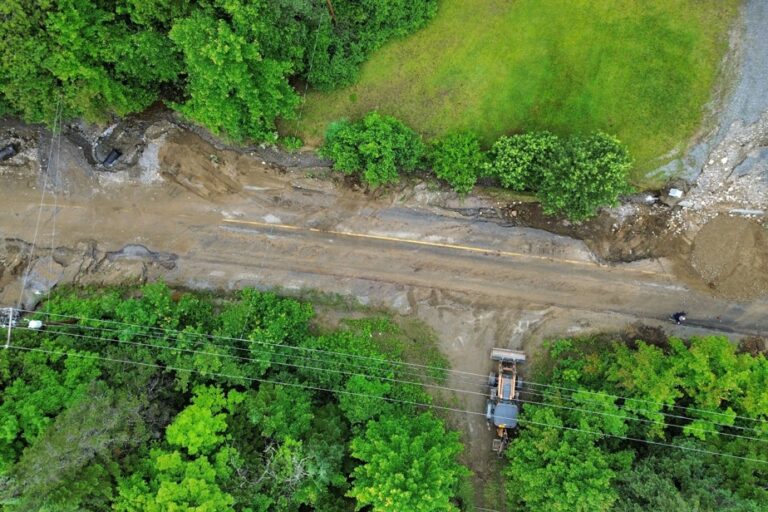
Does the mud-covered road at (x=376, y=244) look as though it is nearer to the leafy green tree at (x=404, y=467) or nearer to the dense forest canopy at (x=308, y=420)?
the dense forest canopy at (x=308, y=420)

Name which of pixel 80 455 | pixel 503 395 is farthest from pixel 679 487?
pixel 80 455

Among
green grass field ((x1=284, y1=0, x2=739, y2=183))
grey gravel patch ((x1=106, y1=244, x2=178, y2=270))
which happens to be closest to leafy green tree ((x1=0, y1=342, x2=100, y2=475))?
grey gravel patch ((x1=106, y1=244, x2=178, y2=270))

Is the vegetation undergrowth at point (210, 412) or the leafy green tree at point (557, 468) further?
the leafy green tree at point (557, 468)

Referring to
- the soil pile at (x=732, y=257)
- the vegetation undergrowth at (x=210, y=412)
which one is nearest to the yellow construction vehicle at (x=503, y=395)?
the vegetation undergrowth at (x=210, y=412)

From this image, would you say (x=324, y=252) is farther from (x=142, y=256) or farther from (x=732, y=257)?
(x=732, y=257)

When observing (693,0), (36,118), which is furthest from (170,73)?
(693,0)

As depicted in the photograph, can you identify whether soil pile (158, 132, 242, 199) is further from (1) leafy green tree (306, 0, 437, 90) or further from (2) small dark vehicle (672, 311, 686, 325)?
(2) small dark vehicle (672, 311, 686, 325)
